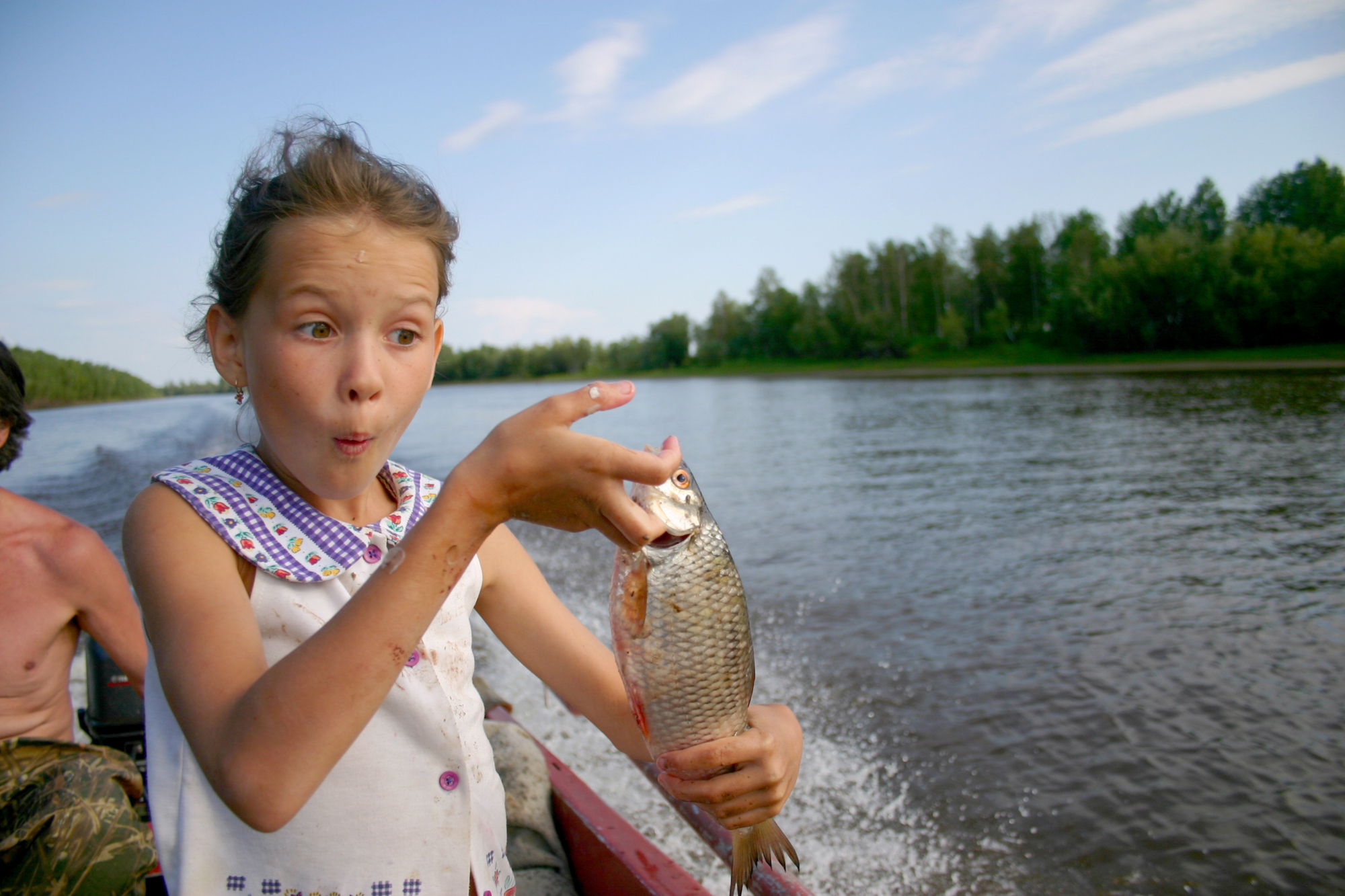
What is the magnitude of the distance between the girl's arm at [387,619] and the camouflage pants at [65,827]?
183 cm

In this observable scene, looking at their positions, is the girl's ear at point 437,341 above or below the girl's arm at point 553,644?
above

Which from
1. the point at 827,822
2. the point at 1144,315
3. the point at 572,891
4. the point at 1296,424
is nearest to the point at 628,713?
the point at 572,891

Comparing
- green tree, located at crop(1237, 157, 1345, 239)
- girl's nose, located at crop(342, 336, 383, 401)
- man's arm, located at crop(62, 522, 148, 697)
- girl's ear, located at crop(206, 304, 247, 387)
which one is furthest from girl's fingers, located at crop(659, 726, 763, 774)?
green tree, located at crop(1237, 157, 1345, 239)

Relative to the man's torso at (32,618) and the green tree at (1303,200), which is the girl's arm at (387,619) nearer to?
the man's torso at (32,618)

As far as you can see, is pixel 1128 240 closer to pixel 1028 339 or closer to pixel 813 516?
pixel 1028 339

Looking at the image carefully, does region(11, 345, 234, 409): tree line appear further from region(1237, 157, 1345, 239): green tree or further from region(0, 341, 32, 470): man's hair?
region(1237, 157, 1345, 239): green tree

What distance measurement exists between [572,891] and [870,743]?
15.1ft

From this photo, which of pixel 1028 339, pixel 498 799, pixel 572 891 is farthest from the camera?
pixel 1028 339

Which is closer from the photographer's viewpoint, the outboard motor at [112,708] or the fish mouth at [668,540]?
the fish mouth at [668,540]

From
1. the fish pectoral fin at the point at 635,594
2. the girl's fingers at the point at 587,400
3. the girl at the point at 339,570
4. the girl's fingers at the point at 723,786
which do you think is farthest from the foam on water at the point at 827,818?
the girl's fingers at the point at 587,400

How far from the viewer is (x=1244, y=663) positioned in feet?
29.0

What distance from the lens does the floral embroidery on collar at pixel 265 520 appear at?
1.56 m

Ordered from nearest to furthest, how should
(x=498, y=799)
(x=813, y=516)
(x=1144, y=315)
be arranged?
(x=498, y=799) < (x=813, y=516) < (x=1144, y=315)

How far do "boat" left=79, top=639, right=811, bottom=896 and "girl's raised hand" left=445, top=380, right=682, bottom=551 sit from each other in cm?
157
